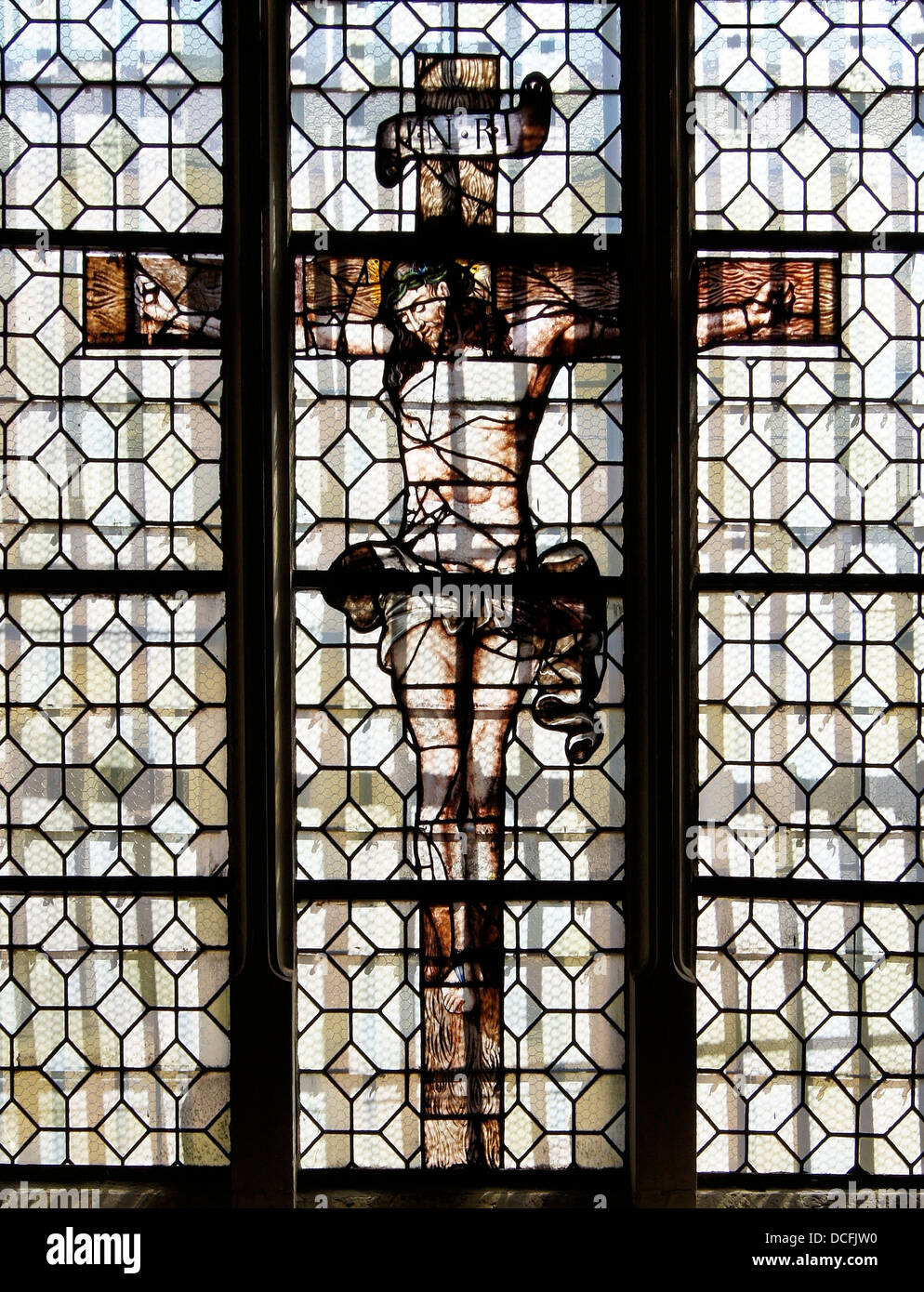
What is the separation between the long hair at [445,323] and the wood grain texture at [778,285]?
0.63 meters

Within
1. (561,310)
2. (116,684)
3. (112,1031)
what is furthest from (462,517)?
(112,1031)

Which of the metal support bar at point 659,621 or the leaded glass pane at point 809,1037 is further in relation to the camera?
the leaded glass pane at point 809,1037

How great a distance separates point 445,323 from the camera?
271 centimetres

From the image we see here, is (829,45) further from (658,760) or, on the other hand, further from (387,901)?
(387,901)

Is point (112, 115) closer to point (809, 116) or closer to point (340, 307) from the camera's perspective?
point (340, 307)

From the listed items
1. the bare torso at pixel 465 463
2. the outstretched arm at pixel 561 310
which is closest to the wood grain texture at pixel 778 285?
the outstretched arm at pixel 561 310

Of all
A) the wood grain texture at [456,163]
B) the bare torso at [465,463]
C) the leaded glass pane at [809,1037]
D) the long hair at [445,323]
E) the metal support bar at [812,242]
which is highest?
the wood grain texture at [456,163]

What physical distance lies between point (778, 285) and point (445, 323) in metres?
1.02

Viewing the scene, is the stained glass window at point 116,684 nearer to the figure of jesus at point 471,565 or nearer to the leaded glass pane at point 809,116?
the figure of jesus at point 471,565

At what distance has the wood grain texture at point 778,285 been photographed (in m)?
2.74

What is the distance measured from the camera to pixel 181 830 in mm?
2729

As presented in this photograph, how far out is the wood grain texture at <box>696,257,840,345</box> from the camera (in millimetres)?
2736
